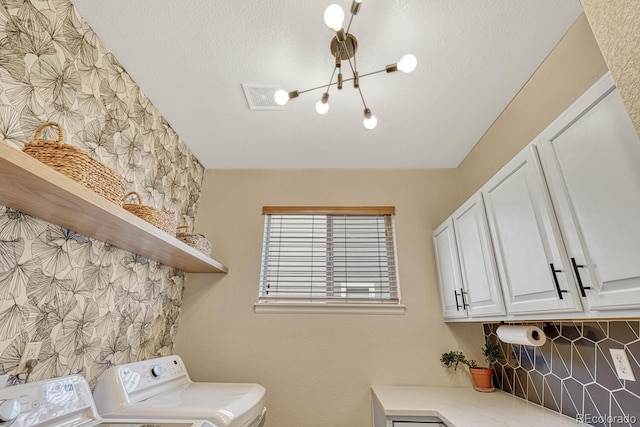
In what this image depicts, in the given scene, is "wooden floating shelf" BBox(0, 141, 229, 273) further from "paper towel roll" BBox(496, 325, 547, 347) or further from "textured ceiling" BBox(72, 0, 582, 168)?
"paper towel roll" BBox(496, 325, 547, 347)

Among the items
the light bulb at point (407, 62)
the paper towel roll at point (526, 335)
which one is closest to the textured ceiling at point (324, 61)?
the light bulb at point (407, 62)

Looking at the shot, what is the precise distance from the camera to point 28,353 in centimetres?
117

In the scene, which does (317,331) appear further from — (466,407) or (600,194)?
(600,194)

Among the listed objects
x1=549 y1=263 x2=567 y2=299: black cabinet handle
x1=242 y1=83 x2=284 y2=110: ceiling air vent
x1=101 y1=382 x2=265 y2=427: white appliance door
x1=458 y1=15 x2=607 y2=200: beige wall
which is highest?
x1=242 y1=83 x2=284 y2=110: ceiling air vent

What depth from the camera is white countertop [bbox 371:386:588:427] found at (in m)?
1.39

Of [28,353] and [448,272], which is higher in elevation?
[448,272]

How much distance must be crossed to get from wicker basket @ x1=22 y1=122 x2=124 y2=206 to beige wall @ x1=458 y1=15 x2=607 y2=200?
7.09ft

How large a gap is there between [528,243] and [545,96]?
901mm

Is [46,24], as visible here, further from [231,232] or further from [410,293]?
[410,293]

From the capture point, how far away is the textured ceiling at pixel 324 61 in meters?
1.39

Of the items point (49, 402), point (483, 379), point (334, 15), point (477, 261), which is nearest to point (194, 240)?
point (49, 402)

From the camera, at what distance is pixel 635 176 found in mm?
875

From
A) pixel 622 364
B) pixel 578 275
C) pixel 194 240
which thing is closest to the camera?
pixel 578 275

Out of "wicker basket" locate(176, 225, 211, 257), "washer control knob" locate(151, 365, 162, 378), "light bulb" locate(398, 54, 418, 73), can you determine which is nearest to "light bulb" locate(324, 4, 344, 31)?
"light bulb" locate(398, 54, 418, 73)
